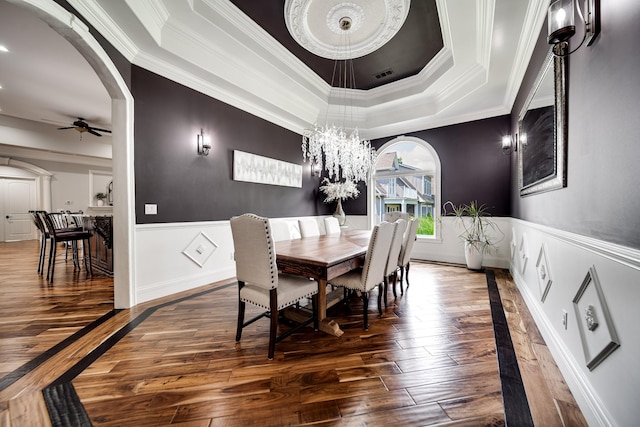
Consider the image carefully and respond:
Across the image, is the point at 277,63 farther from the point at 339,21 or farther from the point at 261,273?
the point at 261,273

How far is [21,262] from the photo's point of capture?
4.53 metres

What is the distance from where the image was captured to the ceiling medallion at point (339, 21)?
2589 millimetres

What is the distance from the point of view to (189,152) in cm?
317

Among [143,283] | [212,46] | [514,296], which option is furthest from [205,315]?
[514,296]

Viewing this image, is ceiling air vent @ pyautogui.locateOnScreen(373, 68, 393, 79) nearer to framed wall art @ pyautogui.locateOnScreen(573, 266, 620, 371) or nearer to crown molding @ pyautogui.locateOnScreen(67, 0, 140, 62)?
crown molding @ pyautogui.locateOnScreen(67, 0, 140, 62)

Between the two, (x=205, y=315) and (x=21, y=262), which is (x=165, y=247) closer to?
(x=205, y=315)

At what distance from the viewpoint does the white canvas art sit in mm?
3771

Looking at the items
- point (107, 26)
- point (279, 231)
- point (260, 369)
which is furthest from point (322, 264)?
point (107, 26)

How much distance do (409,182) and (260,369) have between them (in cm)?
472

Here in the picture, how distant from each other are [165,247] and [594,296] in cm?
368

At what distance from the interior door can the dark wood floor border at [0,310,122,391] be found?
8541mm

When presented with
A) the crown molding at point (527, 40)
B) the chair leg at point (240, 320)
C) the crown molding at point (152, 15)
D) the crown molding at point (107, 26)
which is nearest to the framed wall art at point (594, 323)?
the chair leg at point (240, 320)

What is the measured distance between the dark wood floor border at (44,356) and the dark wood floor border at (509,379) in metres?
2.84

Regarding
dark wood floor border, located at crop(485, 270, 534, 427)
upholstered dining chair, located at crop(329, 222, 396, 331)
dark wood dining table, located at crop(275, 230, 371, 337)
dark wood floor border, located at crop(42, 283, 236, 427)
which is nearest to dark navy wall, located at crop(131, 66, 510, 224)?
dark wood floor border, located at crop(42, 283, 236, 427)
